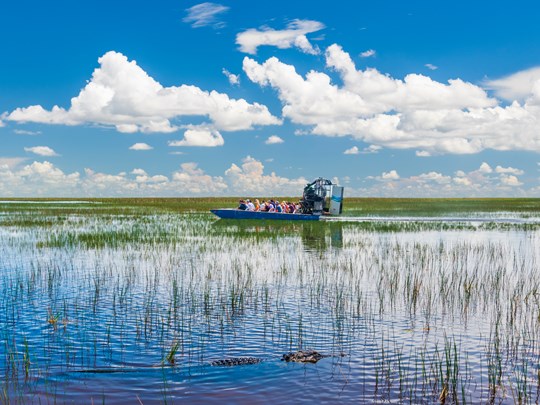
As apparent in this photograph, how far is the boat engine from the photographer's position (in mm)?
39219

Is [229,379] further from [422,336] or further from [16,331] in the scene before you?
[16,331]

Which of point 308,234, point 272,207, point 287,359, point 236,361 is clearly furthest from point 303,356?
point 272,207

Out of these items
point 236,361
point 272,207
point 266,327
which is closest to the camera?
point 236,361

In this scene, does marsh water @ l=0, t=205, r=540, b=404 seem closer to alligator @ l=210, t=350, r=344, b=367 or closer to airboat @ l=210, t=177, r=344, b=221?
alligator @ l=210, t=350, r=344, b=367

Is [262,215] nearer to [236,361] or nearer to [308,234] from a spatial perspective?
[308,234]

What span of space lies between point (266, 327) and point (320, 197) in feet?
98.6

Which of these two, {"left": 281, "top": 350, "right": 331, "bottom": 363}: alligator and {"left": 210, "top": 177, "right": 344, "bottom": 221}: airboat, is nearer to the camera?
{"left": 281, "top": 350, "right": 331, "bottom": 363}: alligator

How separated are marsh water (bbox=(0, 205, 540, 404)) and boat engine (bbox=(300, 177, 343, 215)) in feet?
64.6

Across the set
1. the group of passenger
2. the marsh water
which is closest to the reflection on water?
the marsh water

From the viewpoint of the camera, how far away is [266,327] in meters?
9.55

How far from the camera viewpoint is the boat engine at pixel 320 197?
129 feet

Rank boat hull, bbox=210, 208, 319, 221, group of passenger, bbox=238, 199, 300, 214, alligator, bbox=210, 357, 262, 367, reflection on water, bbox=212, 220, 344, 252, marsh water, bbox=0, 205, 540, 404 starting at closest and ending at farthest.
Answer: marsh water, bbox=0, 205, 540, 404 < alligator, bbox=210, 357, 262, 367 < reflection on water, bbox=212, 220, 344, 252 < boat hull, bbox=210, 208, 319, 221 < group of passenger, bbox=238, 199, 300, 214

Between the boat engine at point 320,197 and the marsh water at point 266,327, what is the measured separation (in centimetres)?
1970

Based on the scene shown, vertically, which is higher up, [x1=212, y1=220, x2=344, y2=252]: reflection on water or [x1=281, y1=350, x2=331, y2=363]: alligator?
[x1=212, y1=220, x2=344, y2=252]: reflection on water
